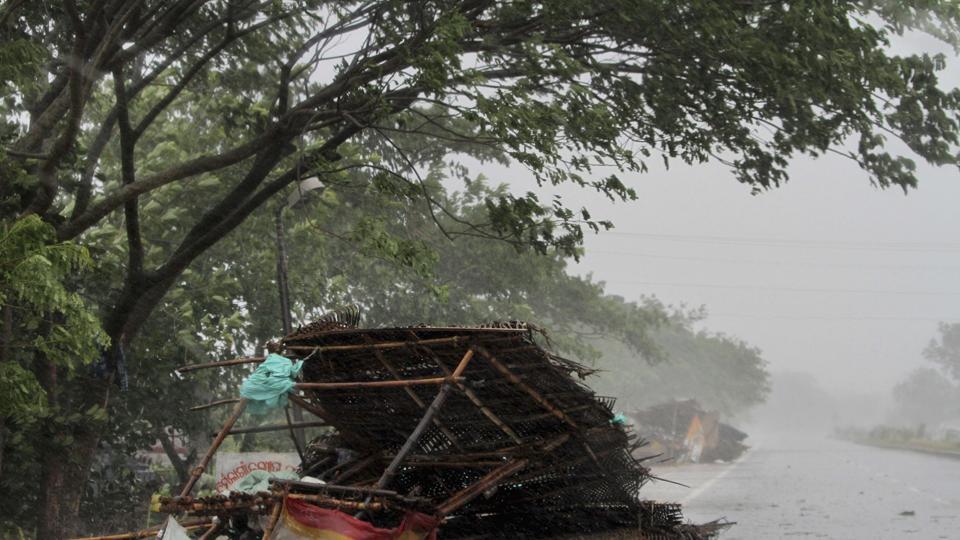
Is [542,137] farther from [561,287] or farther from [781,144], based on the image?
[561,287]

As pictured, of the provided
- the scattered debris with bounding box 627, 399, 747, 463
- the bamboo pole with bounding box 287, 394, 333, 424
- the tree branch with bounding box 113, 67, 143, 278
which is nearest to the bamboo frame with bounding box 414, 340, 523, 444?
the bamboo pole with bounding box 287, 394, 333, 424

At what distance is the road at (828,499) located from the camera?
14.1 meters

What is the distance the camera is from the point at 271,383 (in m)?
6.20

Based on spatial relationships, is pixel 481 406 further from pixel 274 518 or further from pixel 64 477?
pixel 64 477

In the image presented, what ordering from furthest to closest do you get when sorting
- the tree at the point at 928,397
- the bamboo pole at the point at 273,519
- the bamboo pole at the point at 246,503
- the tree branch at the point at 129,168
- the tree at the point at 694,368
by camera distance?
the tree at the point at 928,397
the tree at the point at 694,368
the tree branch at the point at 129,168
the bamboo pole at the point at 246,503
the bamboo pole at the point at 273,519

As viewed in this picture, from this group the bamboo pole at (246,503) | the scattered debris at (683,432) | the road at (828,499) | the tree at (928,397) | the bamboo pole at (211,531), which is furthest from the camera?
the tree at (928,397)

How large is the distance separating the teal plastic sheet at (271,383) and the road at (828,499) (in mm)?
4873

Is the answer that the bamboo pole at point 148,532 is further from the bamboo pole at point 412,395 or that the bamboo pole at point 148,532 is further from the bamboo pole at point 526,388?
the bamboo pole at point 526,388

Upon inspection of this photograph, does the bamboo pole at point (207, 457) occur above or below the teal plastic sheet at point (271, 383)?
below

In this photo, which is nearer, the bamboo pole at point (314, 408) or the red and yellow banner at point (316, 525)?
the red and yellow banner at point (316, 525)

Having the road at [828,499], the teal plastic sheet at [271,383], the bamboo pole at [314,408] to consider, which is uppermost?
the teal plastic sheet at [271,383]

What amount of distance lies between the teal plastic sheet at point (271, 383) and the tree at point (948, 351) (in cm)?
9202

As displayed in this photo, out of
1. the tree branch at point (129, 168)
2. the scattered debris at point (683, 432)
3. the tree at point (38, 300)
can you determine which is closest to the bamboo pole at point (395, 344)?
the tree at point (38, 300)

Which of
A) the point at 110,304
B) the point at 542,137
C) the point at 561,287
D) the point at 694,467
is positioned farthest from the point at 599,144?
the point at 694,467
